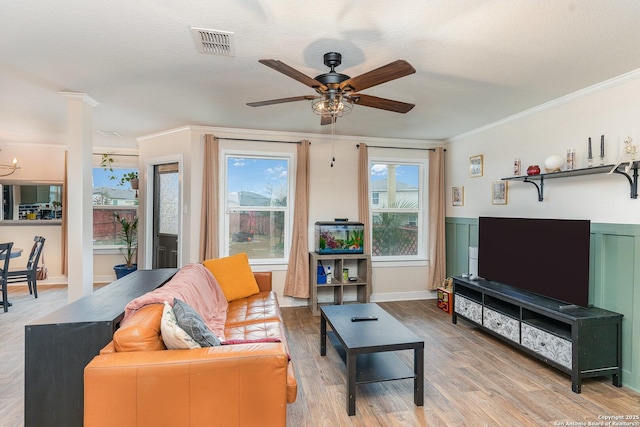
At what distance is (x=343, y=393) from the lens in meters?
2.44

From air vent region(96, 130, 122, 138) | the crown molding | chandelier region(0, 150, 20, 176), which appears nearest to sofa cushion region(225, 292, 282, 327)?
air vent region(96, 130, 122, 138)

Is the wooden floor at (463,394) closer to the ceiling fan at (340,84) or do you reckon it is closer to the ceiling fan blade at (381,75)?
the ceiling fan at (340,84)

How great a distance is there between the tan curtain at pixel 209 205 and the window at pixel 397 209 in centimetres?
223

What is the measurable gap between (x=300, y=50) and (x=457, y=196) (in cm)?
342

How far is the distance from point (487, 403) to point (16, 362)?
3.81m

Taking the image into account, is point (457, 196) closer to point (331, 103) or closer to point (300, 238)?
point (300, 238)

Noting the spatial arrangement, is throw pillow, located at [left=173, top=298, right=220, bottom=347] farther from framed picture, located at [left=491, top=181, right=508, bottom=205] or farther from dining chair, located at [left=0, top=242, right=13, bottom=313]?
dining chair, located at [left=0, top=242, right=13, bottom=313]

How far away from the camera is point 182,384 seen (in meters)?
1.55

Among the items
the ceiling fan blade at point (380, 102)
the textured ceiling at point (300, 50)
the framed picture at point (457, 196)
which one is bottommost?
the framed picture at point (457, 196)

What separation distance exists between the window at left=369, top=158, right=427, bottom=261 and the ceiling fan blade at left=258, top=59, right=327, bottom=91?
2.96 m

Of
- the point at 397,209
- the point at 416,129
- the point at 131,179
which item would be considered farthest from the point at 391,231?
the point at 131,179

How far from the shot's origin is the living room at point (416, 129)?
85.3 inches

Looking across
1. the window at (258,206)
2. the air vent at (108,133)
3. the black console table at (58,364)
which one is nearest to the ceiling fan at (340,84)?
the black console table at (58,364)

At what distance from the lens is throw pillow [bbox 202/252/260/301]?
3389mm
